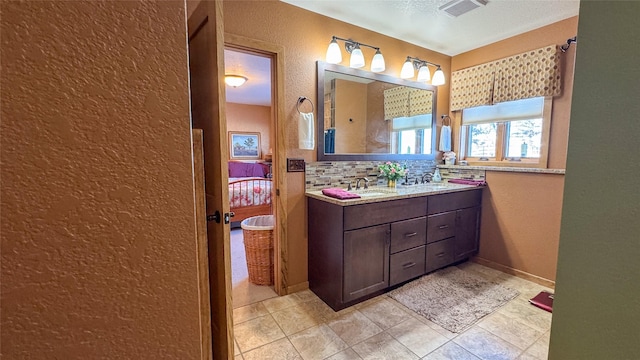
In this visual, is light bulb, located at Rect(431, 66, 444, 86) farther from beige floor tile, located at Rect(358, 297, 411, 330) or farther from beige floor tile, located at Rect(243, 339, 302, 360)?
beige floor tile, located at Rect(243, 339, 302, 360)

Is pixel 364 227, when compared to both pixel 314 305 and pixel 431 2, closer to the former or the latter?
pixel 314 305

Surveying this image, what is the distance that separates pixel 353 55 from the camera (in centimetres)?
240

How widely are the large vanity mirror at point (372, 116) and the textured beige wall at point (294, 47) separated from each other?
0.48 feet

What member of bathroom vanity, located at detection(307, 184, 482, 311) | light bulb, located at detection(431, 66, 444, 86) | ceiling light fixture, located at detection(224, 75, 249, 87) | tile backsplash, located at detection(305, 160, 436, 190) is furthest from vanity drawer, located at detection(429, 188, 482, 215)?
ceiling light fixture, located at detection(224, 75, 249, 87)

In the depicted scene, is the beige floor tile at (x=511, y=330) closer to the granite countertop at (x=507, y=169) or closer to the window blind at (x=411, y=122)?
the granite countertop at (x=507, y=169)

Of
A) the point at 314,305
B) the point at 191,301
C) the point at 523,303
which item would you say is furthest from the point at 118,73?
the point at 523,303

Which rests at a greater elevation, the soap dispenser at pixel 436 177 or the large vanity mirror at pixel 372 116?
the large vanity mirror at pixel 372 116

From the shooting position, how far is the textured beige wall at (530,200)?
2.42 m

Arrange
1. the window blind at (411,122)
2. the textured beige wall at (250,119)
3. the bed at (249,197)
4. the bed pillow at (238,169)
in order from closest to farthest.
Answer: the window blind at (411,122) → the bed at (249,197) → the bed pillow at (238,169) → the textured beige wall at (250,119)

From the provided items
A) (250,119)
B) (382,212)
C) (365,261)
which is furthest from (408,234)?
(250,119)

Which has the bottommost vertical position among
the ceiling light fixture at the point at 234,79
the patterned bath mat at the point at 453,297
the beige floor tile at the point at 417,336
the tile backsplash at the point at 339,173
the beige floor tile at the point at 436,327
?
the beige floor tile at the point at 417,336

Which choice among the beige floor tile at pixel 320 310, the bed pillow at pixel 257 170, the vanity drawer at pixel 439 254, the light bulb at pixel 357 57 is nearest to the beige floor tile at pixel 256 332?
the beige floor tile at pixel 320 310

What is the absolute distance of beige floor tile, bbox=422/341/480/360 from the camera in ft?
5.36

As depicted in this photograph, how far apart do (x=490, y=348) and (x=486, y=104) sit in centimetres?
223
